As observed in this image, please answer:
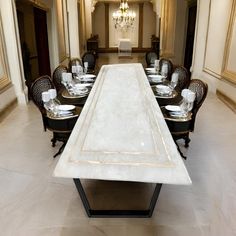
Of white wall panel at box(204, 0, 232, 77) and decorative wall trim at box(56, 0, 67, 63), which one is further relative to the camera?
decorative wall trim at box(56, 0, 67, 63)

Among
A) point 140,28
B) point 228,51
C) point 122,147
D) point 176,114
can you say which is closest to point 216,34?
point 228,51

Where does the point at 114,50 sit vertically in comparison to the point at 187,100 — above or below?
below

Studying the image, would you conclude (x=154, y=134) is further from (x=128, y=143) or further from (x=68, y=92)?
(x=68, y=92)

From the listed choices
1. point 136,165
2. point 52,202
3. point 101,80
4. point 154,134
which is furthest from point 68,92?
point 136,165

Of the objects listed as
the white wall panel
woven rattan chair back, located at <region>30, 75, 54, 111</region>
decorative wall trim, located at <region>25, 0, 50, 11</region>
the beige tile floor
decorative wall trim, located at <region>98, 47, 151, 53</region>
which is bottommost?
the beige tile floor

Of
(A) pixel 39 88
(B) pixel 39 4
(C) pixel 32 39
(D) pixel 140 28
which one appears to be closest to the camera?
(A) pixel 39 88

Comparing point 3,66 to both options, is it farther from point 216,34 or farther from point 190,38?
point 190,38

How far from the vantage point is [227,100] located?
5.04 metres

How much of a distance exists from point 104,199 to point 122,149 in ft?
2.87

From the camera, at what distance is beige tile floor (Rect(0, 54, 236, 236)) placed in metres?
1.94

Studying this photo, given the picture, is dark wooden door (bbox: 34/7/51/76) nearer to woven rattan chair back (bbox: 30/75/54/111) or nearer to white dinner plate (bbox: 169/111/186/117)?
woven rattan chair back (bbox: 30/75/54/111)

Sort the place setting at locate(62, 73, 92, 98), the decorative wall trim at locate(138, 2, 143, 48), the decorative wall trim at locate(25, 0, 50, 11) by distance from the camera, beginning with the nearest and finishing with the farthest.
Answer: the place setting at locate(62, 73, 92, 98), the decorative wall trim at locate(25, 0, 50, 11), the decorative wall trim at locate(138, 2, 143, 48)

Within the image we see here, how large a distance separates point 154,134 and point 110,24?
16.9 m

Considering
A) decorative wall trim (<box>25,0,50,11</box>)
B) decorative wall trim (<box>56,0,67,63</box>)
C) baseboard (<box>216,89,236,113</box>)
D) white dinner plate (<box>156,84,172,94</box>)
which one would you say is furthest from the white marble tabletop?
decorative wall trim (<box>56,0,67,63</box>)
